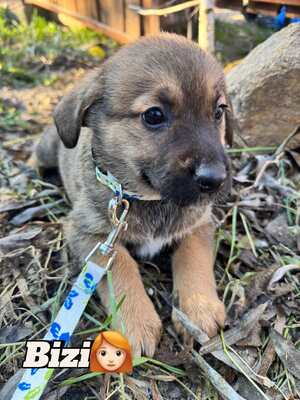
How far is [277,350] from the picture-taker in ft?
8.55

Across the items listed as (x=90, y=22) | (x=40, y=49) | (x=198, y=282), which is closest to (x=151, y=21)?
(x=90, y=22)

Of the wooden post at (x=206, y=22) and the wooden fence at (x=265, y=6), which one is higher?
the wooden fence at (x=265, y=6)

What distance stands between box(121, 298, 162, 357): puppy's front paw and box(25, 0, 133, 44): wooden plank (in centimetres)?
509

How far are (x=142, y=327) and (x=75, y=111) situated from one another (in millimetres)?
1357

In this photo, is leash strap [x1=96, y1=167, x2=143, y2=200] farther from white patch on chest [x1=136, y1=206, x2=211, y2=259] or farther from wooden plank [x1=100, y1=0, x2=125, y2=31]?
wooden plank [x1=100, y1=0, x2=125, y2=31]

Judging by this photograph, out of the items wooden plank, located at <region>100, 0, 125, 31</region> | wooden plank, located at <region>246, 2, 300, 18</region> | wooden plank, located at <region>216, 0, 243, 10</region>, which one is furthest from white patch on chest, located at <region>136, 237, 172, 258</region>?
wooden plank, located at <region>100, 0, 125, 31</region>

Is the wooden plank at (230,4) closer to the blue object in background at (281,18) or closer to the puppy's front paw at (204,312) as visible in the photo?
the blue object in background at (281,18)

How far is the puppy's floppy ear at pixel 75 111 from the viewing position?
112 inches

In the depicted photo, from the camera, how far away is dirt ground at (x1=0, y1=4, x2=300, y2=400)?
8.05 ft

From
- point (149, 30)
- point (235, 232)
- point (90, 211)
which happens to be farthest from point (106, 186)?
point (149, 30)

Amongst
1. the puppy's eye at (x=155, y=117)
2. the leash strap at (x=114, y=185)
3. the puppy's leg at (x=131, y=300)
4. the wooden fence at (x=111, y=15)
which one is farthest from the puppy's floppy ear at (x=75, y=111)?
the wooden fence at (x=111, y=15)

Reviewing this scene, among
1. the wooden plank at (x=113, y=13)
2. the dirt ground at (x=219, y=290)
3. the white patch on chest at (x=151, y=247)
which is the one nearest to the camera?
the dirt ground at (x=219, y=290)

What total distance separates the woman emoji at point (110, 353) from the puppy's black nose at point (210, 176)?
857 millimetres

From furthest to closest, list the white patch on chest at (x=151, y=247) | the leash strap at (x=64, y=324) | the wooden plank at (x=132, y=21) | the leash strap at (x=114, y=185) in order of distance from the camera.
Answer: the wooden plank at (x=132, y=21) < the white patch on chest at (x=151, y=247) < the leash strap at (x=114, y=185) < the leash strap at (x=64, y=324)
